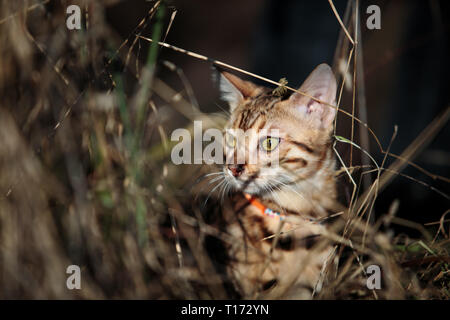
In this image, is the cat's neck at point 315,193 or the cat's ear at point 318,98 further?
the cat's neck at point 315,193

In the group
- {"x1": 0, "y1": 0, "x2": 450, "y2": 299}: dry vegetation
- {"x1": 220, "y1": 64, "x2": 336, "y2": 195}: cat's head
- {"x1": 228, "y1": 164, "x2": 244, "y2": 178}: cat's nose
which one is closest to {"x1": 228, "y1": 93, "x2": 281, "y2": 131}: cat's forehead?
{"x1": 220, "y1": 64, "x2": 336, "y2": 195}: cat's head

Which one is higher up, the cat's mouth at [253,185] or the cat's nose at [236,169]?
the cat's nose at [236,169]

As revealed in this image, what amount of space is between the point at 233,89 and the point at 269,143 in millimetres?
259

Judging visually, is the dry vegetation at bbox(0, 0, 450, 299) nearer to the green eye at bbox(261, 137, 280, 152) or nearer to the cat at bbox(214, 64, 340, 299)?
the cat at bbox(214, 64, 340, 299)

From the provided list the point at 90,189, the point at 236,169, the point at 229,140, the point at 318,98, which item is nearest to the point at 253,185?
the point at 236,169

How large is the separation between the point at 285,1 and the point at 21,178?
1658 mm

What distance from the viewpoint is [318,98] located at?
3.14 ft

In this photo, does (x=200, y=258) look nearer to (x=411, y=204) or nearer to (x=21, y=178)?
(x=21, y=178)

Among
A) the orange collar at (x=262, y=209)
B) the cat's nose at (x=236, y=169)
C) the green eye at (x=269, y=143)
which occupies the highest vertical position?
the green eye at (x=269, y=143)

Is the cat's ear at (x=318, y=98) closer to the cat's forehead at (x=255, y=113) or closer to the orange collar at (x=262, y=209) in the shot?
the cat's forehead at (x=255, y=113)

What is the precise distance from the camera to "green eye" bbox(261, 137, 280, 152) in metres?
1.04

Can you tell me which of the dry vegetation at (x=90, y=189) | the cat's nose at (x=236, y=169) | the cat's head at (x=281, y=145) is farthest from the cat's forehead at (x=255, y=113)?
the dry vegetation at (x=90, y=189)

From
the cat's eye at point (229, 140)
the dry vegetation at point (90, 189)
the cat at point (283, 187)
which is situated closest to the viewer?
the dry vegetation at point (90, 189)

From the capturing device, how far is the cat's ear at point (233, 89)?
1.14 m
